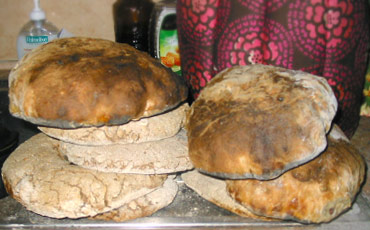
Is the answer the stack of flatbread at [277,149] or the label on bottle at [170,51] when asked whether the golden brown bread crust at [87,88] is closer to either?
the stack of flatbread at [277,149]

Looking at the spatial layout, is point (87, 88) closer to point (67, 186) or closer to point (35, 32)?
point (67, 186)

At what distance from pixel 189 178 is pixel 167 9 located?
713mm

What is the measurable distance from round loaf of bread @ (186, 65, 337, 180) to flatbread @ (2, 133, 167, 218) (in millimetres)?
157

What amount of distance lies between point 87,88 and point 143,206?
0.91ft

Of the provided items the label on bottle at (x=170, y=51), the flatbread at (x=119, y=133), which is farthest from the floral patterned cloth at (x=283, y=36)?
the label on bottle at (x=170, y=51)

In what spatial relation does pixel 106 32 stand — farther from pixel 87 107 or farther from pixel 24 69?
pixel 87 107

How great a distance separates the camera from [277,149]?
621 millimetres

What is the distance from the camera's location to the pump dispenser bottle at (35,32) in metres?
1.48

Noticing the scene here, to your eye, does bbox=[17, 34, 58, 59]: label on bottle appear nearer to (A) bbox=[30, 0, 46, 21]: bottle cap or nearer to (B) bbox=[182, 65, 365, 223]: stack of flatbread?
(A) bbox=[30, 0, 46, 21]: bottle cap

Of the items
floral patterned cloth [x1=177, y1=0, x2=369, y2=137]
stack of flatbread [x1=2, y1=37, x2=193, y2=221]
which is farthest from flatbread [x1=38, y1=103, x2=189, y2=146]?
floral patterned cloth [x1=177, y1=0, x2=369, y2=137]

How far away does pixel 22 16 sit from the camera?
1636mm

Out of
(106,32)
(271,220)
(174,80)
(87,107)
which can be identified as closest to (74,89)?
(87,107)

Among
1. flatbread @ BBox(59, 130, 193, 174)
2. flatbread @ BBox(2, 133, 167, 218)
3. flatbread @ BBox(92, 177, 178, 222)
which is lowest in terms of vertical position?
flatbread @ BBox(92, 177, 178, 222)

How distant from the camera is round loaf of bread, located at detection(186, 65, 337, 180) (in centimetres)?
62
